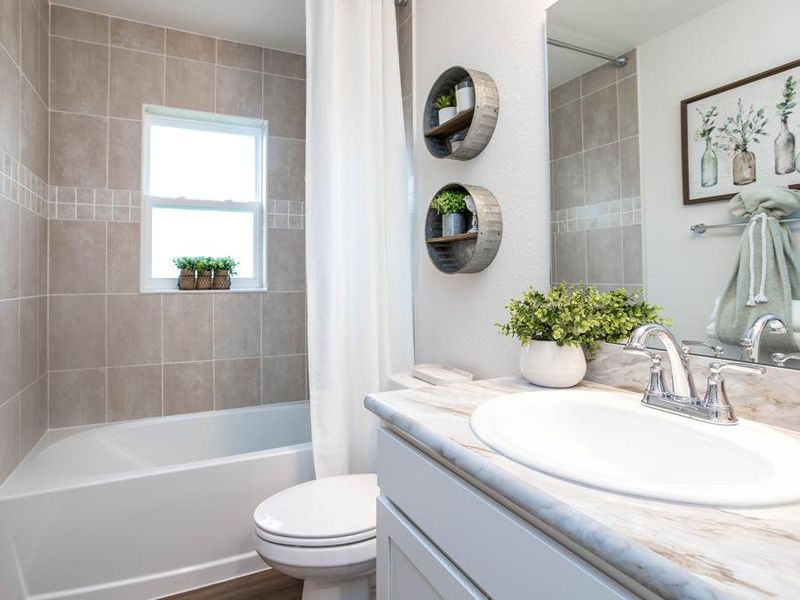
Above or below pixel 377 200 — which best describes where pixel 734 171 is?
below

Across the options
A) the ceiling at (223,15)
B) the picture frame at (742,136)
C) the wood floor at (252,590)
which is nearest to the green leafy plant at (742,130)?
the picture frame at (742,136)

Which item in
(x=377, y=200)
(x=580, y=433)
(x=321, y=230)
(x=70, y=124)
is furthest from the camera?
(x=70, y=124)

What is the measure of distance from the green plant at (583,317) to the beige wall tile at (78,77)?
2422 mm

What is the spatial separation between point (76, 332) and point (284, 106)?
170cm

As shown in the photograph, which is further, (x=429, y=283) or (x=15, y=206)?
(x=429, y=283)

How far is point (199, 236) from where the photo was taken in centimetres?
262

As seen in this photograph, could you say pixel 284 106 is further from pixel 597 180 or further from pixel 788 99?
pixel 788 99

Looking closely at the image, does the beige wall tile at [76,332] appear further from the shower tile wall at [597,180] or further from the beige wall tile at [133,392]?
the shower tile wall at [597,180]

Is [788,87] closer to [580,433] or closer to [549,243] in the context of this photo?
[549,243]

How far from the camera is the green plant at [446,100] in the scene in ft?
5.27

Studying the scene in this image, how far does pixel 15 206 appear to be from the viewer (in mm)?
1737

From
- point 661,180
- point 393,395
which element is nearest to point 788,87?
point 661,180

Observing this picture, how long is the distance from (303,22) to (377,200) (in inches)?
50.4

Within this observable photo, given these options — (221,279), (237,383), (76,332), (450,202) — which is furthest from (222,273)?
(450,202)
